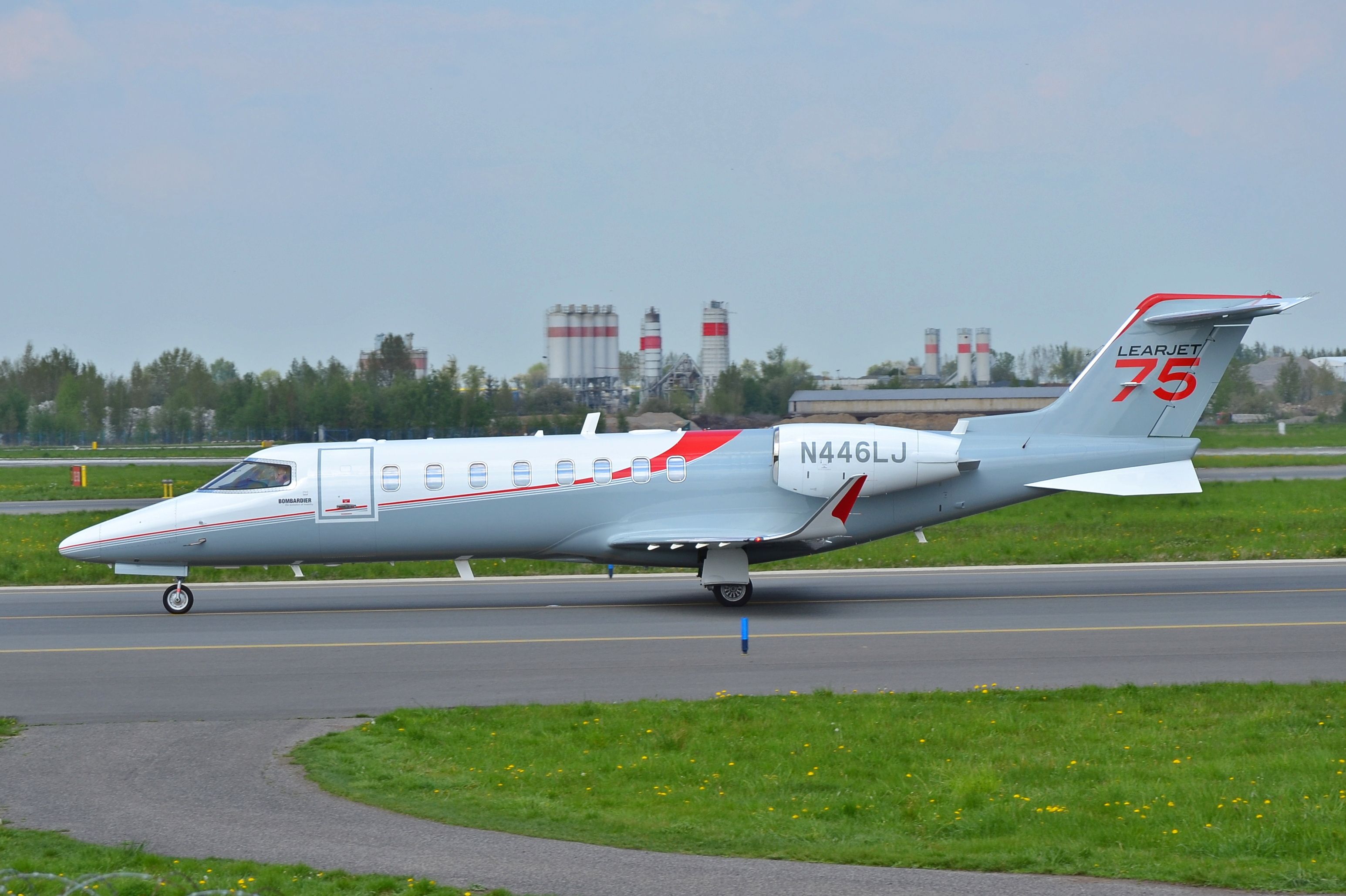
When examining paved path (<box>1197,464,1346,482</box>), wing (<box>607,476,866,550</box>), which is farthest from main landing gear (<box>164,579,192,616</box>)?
paved path (<box>1197,464,1346,482</box>)

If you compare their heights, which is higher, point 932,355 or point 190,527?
point 932,355

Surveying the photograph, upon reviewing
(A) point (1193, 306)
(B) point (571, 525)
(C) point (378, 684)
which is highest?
(A) point (1193, 306)

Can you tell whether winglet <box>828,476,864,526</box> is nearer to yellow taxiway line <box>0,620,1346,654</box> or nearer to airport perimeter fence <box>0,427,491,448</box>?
yellow taxiway line <box>0,620,1346,654</box>

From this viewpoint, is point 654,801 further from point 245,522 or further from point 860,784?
point 245,522

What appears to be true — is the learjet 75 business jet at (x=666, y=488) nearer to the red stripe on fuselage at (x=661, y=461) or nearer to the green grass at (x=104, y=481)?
the red stripe on fuselage at (x=661, y=461)

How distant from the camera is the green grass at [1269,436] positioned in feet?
133

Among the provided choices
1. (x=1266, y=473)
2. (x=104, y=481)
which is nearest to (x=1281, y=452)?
(x=1266, y=473)

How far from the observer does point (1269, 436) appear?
45125 mm

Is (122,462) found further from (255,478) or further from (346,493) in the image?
(346,493)

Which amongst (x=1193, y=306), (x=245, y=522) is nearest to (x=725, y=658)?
(x=245, y=522)

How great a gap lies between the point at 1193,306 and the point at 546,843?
17131 mm

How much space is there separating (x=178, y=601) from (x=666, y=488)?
338 inches

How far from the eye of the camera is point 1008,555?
26812 millimetres

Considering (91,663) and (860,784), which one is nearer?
(860,784)
